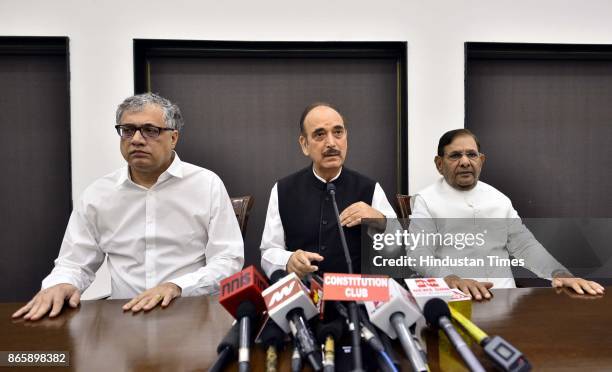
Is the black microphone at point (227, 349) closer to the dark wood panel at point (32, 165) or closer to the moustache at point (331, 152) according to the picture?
the moustache at point (331, 152)

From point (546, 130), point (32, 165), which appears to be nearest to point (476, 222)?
point (546, 130)

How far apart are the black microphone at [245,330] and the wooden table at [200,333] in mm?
107

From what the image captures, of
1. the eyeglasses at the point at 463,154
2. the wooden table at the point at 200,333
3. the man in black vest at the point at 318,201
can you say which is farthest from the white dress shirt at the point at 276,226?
the wooden table at the point at 200,333

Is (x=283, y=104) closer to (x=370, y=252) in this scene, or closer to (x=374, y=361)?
(x=370, y=252)

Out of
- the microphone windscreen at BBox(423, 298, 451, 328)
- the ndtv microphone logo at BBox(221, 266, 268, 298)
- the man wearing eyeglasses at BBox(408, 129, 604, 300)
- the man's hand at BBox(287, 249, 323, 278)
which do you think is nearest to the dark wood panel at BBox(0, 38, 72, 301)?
the man's hand at BBox(287, 249, 323, 278)

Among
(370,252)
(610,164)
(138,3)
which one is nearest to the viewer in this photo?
(370,252)

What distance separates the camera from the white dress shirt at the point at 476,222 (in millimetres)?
1940

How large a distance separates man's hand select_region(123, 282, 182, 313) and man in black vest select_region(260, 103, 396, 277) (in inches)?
19.2

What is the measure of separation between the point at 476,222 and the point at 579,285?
0.72 metres

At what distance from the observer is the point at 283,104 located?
276 cm

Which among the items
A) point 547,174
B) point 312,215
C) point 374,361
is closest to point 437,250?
point 312,215

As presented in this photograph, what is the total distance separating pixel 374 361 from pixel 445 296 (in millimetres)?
224

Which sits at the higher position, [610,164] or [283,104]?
[283,104]

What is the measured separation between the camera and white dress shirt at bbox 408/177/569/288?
1.94 m
